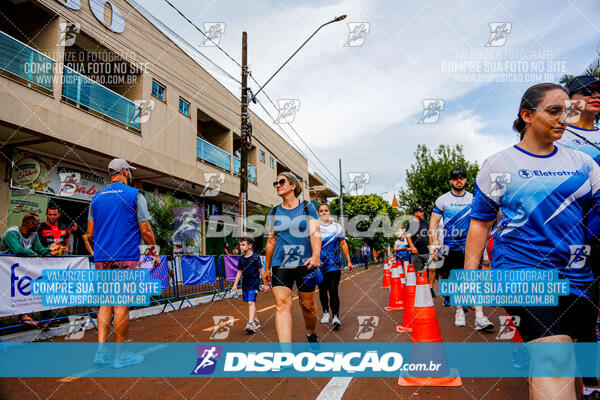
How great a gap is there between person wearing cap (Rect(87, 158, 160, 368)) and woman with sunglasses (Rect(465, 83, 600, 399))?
3.28 metres

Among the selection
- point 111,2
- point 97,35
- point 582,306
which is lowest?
point 582,306

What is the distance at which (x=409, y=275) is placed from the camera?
706 cm

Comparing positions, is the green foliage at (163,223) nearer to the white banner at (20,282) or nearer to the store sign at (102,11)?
the store sign at (102,11)

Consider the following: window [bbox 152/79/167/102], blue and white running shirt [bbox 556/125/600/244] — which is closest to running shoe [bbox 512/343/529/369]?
blue and white running shirt [bbox 556/125/600/244]

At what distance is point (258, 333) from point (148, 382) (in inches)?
92.3

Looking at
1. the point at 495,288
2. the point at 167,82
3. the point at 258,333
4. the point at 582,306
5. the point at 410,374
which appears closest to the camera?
the point at 582,306

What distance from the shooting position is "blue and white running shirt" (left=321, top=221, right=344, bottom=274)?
6021 millimetres

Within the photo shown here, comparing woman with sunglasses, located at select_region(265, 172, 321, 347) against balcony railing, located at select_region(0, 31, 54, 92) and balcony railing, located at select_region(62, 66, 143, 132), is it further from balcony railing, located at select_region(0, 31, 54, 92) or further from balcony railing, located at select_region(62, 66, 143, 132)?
balcony railing, located at select_region(62, 66, 143, 132)

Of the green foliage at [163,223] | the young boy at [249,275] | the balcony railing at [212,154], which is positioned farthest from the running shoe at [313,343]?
the balcony railing at [212,154]

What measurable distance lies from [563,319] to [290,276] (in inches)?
99.4

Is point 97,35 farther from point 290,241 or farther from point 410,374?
point 410,374

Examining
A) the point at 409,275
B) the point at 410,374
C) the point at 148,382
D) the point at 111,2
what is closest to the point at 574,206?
the point at 410,374

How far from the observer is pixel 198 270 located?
11297mm

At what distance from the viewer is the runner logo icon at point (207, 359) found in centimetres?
391
